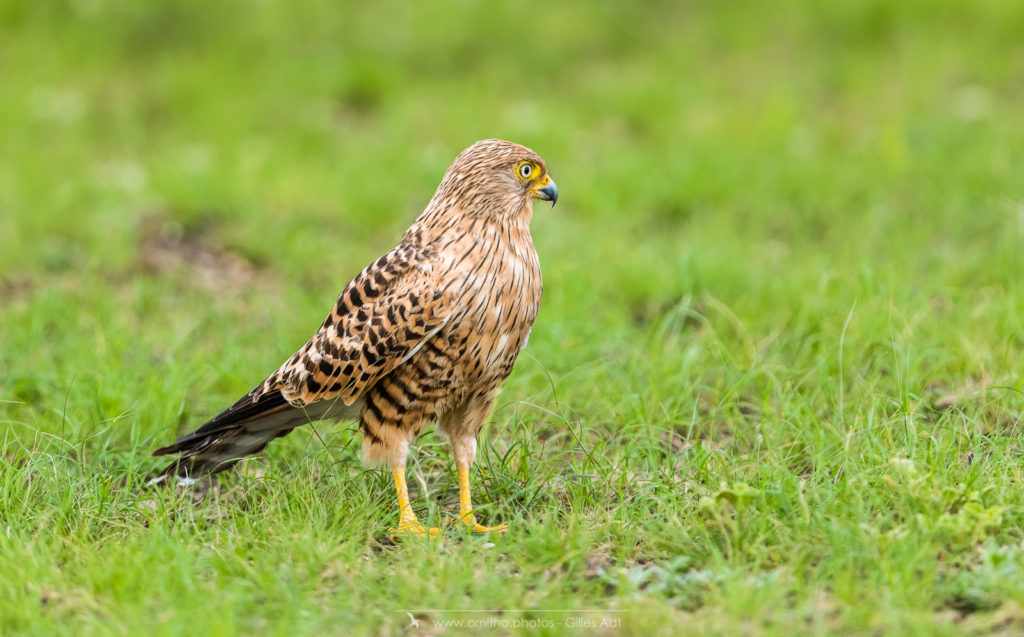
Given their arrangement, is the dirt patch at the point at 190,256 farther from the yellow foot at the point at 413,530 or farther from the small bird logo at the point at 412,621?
the small bird logo at the point at 412,621

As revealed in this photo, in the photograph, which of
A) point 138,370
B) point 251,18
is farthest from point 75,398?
point 251,18

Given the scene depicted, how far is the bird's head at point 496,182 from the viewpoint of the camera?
12.3 feet

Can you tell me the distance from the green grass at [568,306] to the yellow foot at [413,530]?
6cm

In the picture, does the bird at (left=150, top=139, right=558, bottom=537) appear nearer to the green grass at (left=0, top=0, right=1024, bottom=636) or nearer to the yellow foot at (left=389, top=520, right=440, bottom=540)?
the yellow foot at (left=389, top=520, right=440, bottom=540)

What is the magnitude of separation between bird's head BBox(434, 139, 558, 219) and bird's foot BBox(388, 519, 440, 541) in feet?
3.51

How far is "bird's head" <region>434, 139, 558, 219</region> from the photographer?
3740mm

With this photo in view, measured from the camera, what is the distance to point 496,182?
12.4 feet

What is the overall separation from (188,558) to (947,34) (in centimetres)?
801

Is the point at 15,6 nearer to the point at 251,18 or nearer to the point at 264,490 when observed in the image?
the point at 251,18

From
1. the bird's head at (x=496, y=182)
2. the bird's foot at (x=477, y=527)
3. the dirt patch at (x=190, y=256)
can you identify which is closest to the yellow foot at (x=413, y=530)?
the bird's foot at (x=477, y=527)

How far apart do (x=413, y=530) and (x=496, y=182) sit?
1218 mm

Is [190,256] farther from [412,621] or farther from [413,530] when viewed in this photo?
[412,621]

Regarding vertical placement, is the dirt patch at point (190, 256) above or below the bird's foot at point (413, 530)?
above

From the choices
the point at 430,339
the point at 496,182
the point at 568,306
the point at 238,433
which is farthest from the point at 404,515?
the point at 568,306
